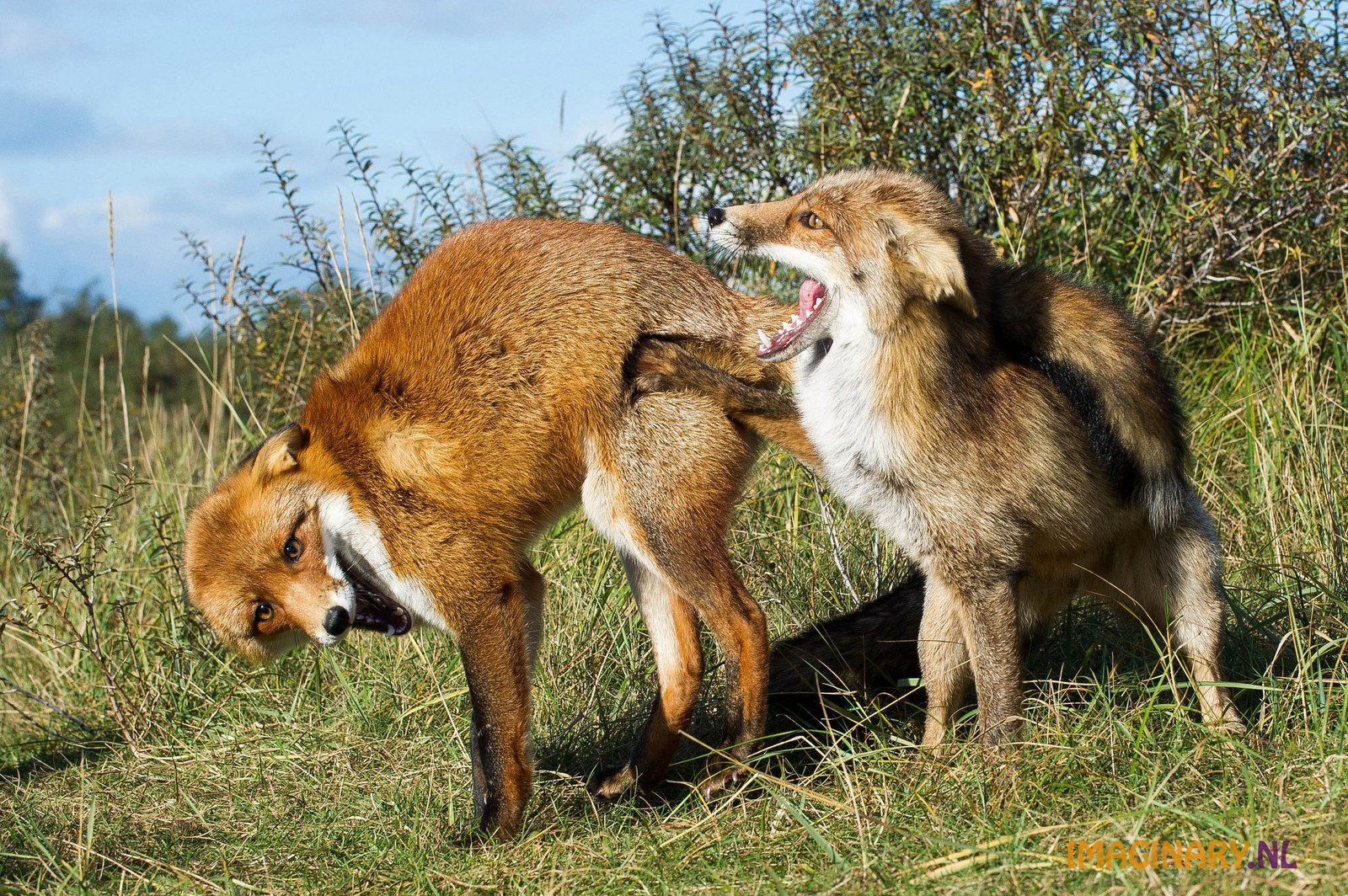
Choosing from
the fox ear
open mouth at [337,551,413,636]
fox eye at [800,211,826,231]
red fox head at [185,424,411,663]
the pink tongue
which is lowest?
open mouth at [337,551,413,636]

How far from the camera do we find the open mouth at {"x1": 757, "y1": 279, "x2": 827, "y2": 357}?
411 cm

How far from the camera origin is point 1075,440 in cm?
407

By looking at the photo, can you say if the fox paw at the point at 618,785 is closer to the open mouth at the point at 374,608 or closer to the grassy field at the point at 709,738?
the grassy field at the point at 709,738

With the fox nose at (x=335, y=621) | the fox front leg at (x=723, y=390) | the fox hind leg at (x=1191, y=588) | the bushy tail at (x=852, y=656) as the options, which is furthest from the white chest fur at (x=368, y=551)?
the fox hind leg at (x=1191, y=588)

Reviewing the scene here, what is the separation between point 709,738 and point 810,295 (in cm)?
197

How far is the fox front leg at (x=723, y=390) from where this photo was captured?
4465 millimetres

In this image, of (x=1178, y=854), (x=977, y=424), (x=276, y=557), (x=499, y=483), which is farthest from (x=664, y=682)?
(x=1178, y=854)

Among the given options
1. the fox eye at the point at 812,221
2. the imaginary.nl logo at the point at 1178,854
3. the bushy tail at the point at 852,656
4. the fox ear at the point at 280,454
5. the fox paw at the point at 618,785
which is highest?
the fox eye at the point at 812,221

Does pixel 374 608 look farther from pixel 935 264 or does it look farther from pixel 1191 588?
pixel 1191 588

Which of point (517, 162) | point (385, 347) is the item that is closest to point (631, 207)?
point (517, 162)

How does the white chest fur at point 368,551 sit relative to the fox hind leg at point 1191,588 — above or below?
above

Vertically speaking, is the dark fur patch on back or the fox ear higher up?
the fox ear

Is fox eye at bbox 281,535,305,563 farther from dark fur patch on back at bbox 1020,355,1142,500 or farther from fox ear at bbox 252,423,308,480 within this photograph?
dark fur patch on back at bbox 1020,355,1142,500

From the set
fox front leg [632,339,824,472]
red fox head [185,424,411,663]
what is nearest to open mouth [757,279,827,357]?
fox front leg [632,339,824,472]
